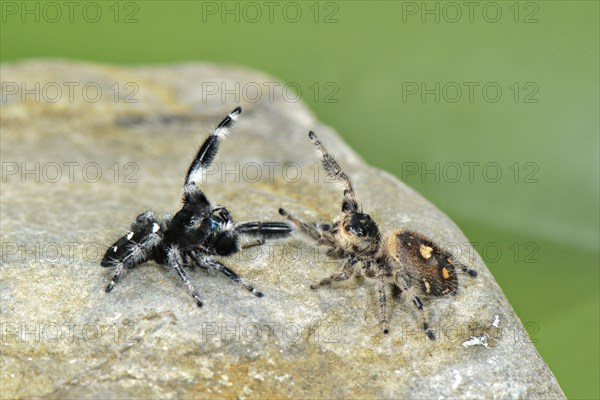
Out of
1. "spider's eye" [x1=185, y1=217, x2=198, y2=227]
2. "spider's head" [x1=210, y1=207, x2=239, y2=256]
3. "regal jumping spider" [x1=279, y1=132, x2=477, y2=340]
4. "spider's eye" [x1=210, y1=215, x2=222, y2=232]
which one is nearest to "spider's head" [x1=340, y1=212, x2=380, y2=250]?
"regal jumping spider" [x1=279, y1=132, x2=477, y2=340]

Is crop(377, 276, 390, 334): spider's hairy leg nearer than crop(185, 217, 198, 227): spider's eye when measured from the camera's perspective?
Yes

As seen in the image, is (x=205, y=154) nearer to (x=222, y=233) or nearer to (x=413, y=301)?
(x=222, y=233)

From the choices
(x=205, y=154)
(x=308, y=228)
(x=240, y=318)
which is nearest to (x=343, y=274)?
(x=308, y=228)

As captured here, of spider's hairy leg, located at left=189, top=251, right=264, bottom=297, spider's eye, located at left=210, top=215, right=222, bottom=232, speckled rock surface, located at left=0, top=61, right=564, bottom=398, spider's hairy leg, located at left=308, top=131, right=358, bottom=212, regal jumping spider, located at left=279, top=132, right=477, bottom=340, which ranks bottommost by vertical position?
speckled rock surface, located at left=0, top=61, right=564, bottom=398

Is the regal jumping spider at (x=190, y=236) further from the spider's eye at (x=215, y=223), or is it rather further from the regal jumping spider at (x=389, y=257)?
the regal jumping spider at (x=389, y=257)

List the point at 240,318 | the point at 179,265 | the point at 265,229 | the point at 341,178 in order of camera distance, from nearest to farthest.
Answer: the point at 240,318 < the point at 179,265 < the point at 265,229 < the point at 341,178

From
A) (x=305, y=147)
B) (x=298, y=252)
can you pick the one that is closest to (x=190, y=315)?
(x=298, y=252)

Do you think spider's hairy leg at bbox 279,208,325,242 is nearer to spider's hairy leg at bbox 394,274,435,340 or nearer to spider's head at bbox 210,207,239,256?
spider's head at bbox 210,207,239,256

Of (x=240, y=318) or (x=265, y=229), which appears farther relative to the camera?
(x=265, y=229)
